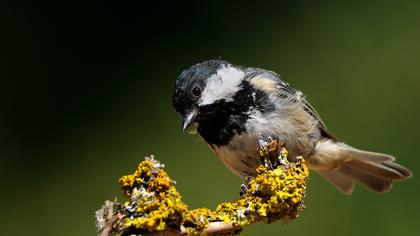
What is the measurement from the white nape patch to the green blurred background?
2.09 feet

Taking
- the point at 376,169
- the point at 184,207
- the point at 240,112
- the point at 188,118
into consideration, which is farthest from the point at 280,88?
the point at 184,207

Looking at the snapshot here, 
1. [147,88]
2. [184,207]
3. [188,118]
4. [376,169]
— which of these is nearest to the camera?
[184,207]

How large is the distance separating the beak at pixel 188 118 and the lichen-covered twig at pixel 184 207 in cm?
36

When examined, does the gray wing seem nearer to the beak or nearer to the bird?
the bird

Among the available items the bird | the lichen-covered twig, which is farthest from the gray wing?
the lichen-covered twig

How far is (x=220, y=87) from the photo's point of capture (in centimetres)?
169

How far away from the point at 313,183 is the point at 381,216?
274mm

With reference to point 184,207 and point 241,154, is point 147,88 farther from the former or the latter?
point 184,207

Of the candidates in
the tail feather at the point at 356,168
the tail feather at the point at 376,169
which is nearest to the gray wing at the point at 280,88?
the tail feather at the point at 356,168

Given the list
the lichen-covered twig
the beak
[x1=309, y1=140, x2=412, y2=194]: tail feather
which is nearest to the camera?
the lichen-covered twig

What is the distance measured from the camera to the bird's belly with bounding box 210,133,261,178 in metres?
1.66

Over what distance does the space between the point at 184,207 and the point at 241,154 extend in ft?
2.04

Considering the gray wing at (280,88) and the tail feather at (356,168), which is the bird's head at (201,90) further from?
the tail feather at (356,168)

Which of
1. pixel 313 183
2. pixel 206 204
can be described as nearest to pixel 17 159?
pixel 206 204
